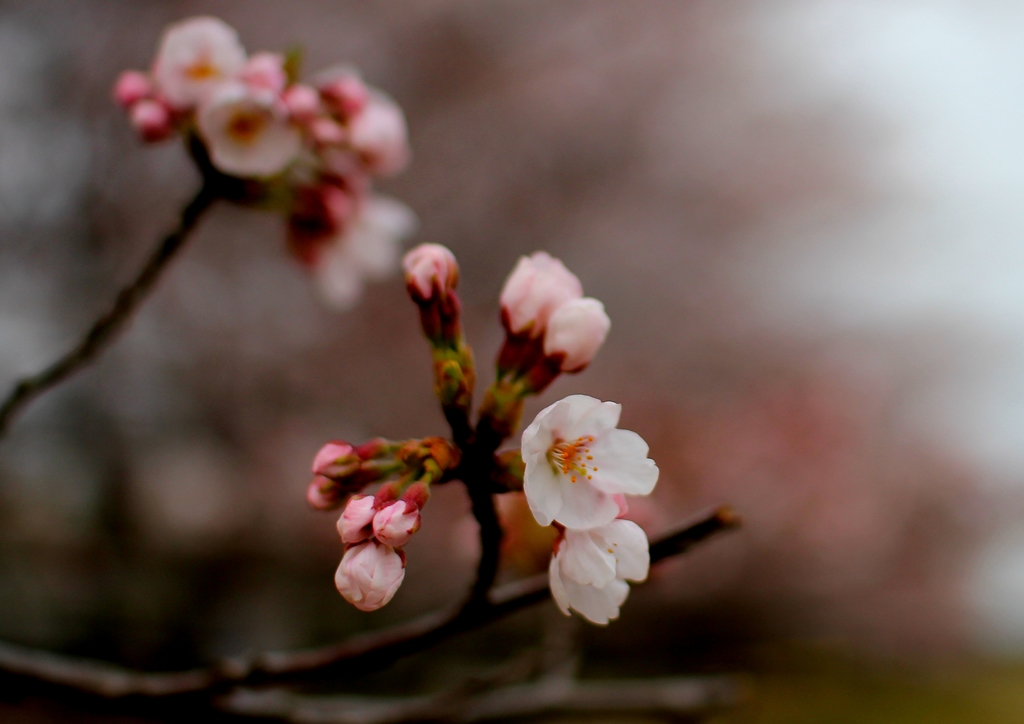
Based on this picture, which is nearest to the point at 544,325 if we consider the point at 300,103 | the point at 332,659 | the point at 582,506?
the point at 582,506

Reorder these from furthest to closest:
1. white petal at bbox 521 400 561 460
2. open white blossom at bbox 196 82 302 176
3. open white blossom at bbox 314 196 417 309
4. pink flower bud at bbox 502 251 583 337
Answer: open white blossom at bbox 314 196 417 309 → open white blossom at bbox 196 82 302 176 → pink flower bud at bbox 502 251 583 337 → white petal at bbox 521 400 561 460

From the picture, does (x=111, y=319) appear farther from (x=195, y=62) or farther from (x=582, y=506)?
(x=582, y=506)

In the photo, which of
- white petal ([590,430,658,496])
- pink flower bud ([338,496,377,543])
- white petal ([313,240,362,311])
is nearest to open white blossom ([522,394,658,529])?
white petal ([590,430,658,496])

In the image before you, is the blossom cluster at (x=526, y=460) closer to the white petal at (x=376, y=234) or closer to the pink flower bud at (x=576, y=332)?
the pink flower bud at (x=576, y=332)

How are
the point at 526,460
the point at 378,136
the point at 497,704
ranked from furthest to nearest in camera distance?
1. the point at 497,704
2. the point at 378,136
3. the point at 526,460

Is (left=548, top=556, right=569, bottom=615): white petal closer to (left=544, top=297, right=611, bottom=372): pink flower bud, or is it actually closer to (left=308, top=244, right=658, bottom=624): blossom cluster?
(left=308, top=244, right=658, bottom=624): blossom cluster

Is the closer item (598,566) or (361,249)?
(598,566)

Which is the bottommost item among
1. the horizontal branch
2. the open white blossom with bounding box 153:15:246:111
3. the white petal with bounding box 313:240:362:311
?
the horizontal branch
